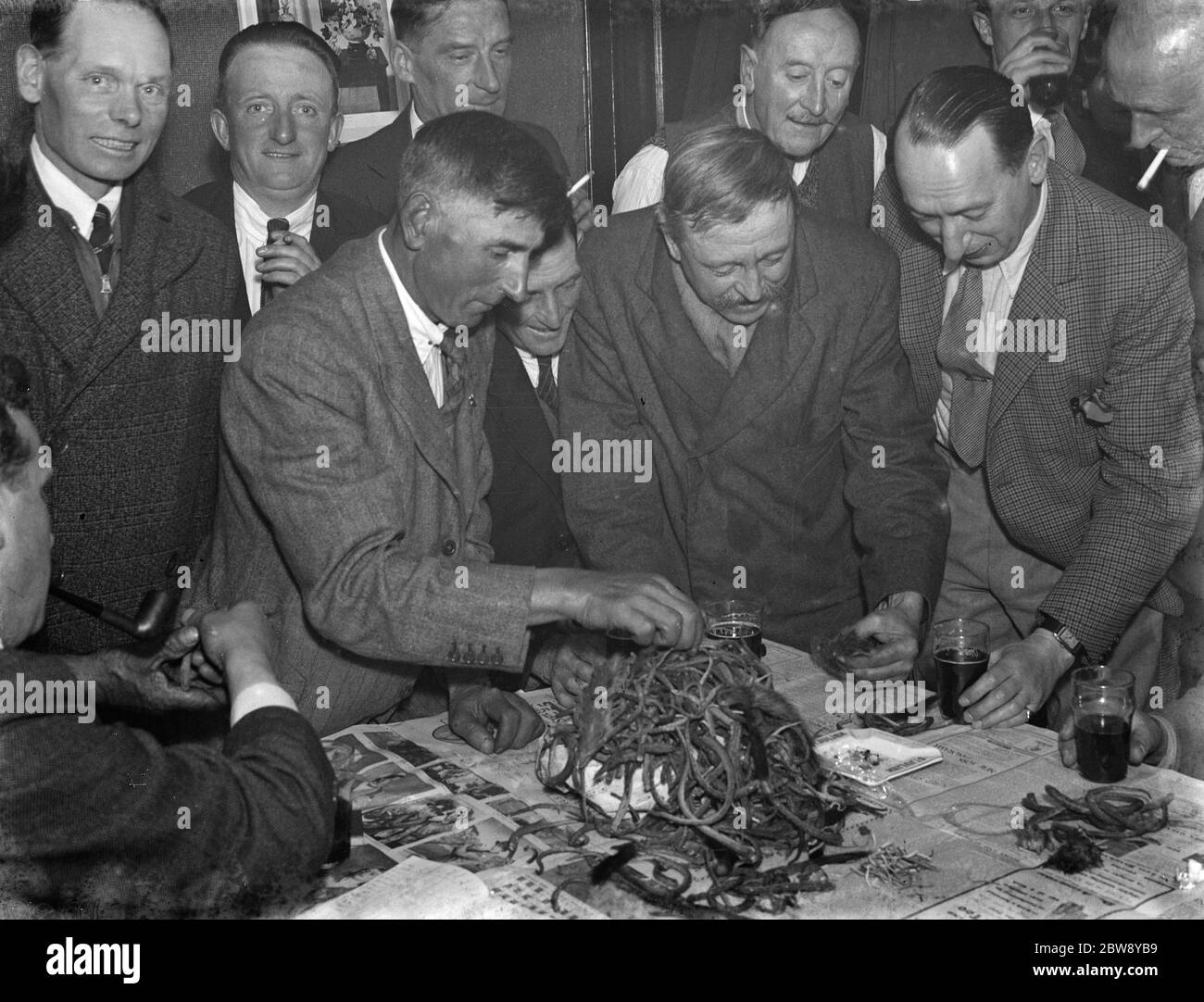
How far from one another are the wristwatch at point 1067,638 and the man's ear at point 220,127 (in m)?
2.64

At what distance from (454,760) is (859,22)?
2.49 m

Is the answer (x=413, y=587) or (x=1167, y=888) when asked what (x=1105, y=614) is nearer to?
(x=1167, y=888)

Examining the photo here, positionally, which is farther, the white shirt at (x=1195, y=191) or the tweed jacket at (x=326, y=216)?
the white shirt at (x=1195, y=191)

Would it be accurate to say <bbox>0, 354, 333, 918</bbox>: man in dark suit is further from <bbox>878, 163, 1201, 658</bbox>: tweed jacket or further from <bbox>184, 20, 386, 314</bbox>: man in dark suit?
<bbox>878, 163, 1201, 658</bbox>: tweed jacket

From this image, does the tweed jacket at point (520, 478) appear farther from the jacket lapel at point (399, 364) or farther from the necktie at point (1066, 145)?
the necktie at point (1066, 145)

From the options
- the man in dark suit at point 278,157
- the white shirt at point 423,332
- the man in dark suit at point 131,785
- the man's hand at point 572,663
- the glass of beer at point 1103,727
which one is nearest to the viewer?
the man in dark suit at point 131,785

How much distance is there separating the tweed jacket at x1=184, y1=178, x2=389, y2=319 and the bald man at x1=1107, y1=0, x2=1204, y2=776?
86.9 inches

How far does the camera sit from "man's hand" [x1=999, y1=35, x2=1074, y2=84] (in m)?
3.84

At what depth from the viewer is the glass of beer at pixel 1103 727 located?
2689 mm

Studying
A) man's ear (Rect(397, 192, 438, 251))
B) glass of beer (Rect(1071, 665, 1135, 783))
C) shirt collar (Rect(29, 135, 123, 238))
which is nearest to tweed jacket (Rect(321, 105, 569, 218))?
man's ear (Rect(397, 192, 438, 251))

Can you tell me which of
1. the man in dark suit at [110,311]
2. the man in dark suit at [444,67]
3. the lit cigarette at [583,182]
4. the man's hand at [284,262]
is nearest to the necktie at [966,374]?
the lit cigarette at [583,182]

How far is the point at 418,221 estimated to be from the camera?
3275 millimetres

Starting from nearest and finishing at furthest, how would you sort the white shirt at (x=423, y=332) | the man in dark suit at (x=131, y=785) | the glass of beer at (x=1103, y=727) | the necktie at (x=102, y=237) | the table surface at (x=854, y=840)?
1. the man in dark suit at (x=131, y=785)
2. the table surface at (x=854, y=840)
3. the glass of beer at (x=1103, y=727)
4. the white shirt at (x=423, y=332)
5. the necktie at (x=102, y=237)
